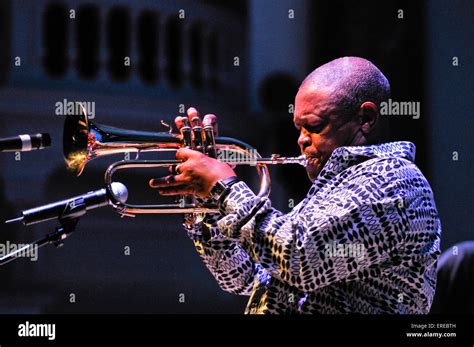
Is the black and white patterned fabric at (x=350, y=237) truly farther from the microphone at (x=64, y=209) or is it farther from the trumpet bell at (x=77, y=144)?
the trumpet bell at (x=77, y=144)

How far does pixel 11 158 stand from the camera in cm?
543

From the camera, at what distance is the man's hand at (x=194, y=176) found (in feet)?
9.48

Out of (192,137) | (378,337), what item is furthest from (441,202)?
(192,137)

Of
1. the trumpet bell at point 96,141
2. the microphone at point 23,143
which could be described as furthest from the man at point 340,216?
the microphone at point 23,143

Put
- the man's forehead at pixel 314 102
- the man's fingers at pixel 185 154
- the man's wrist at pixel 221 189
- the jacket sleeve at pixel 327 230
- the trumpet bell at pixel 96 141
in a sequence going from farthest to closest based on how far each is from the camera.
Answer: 1. the trumpet bell at pixel 96 141
2. the man's forehead at pixel 314 102
3. the man's fingers at pixel 185 154
4. the man's wrist at pixel 221 189
5. the jacket sleeve at pixel 327 230

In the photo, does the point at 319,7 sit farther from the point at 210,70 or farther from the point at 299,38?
the point at 210,70

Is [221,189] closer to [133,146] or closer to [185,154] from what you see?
[185,154]

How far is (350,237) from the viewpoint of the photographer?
273cm

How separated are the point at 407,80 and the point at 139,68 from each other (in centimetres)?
210

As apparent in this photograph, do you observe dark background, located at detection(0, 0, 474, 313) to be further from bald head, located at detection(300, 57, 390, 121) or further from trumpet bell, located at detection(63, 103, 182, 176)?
trumpet bell, located at detection(63, 103, 182, 176)

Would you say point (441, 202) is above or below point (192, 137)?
below
